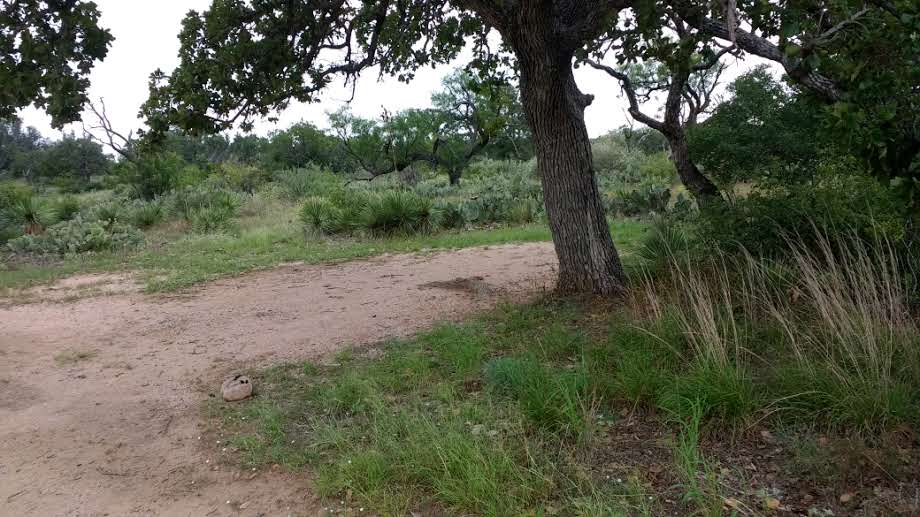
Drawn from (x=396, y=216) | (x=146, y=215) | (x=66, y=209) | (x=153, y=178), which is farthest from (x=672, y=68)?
(x=153, y=178)

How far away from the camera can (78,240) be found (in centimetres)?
1266

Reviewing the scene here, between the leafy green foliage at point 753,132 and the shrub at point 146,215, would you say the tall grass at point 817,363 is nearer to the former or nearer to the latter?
the leafy green foliage at point 753,132

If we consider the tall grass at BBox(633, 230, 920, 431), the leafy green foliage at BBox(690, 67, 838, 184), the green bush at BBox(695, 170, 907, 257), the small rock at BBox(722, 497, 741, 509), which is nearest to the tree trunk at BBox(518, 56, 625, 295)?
the green bush at BBox(695, 170, 907, 257)

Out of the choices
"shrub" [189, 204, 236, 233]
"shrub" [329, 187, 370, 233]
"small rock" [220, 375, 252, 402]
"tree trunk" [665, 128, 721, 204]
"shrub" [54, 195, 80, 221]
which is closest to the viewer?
"small rock" [220, 375, 252, 402]

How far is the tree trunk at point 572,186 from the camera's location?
5891 mm

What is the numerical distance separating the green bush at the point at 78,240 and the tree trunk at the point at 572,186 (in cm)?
1070

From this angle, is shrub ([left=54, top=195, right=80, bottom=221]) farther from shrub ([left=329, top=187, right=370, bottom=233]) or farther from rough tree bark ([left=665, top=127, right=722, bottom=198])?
rough tree bark ([left=665, top=127, right=722, bottom=198])

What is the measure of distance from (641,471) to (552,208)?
3661 millimetres

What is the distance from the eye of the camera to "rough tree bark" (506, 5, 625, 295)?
5.81m

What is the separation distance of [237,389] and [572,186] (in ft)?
11.9

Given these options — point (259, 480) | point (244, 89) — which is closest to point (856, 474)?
point (259, 480)

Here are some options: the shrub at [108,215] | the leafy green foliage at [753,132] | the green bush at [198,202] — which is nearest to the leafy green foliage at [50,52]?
the leafy green foliage at [753,132]

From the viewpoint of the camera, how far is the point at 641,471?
2.85 meters

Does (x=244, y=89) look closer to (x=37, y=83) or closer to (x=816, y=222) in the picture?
(x=37, y=83)
